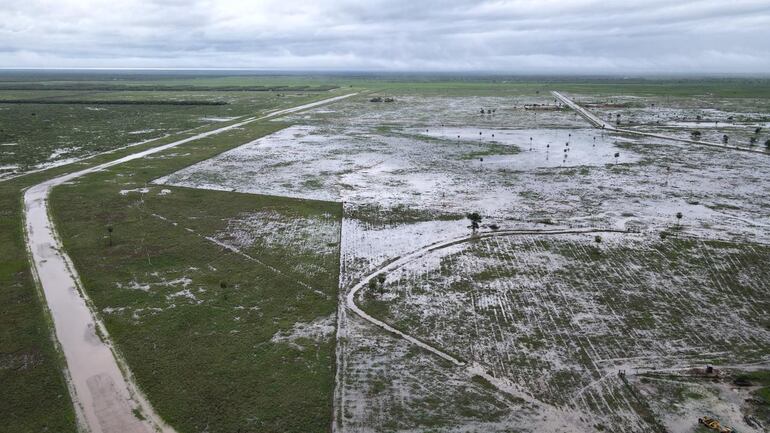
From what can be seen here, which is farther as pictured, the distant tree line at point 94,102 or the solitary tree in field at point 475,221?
the distant tree line at point 94,102

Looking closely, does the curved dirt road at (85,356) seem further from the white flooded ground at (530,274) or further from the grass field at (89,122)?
the grass field at (89,122)

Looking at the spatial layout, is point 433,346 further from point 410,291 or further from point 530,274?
point 530,274

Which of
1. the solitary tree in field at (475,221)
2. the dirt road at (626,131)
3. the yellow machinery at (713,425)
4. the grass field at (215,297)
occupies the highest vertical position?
the dirt road at (626,131)

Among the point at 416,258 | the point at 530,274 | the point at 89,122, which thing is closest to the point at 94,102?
the point at 89,122

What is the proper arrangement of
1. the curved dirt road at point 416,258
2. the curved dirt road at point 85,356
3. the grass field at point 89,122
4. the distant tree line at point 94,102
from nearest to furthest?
the curved dirt road at point 85,356 < the curved dirt road at point 416,258 < the grass field at point 89,122 < the distant tree line at point 94,102

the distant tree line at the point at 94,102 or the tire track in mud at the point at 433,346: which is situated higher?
the distant tree line at the point at 94,102

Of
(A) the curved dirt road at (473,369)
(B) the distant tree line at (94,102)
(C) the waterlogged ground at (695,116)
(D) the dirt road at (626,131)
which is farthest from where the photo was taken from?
(B) the distant tree line at (94,102)

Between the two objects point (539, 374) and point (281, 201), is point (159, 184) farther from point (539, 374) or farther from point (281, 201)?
point (539, 374)

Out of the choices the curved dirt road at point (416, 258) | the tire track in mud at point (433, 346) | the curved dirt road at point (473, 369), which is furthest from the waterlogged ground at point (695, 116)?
the curved dirt road at point (473, 369)

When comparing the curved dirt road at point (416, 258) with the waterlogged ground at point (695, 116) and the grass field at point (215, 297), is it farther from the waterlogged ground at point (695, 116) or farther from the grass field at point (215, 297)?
the waterlogged ground at point (695, 116)
